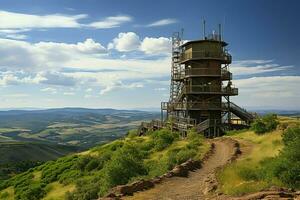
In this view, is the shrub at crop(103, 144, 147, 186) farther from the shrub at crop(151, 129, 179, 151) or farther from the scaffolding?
the scaffolding

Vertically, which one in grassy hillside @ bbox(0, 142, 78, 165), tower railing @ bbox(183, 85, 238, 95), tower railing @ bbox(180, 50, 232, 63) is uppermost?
tower railing @ bbox(180, 50, 232, 63)

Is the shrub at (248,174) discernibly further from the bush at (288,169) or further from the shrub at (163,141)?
the shrub at (163,141)

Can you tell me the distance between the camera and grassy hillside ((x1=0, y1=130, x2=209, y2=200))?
2697 centimetres

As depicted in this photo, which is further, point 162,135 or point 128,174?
point 162,135

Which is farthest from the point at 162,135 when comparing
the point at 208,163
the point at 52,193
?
the point at 208,163

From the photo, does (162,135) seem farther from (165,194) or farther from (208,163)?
(165,194)

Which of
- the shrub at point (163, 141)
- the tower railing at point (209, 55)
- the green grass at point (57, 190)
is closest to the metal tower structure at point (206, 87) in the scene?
the tower railing at point (209, 55)

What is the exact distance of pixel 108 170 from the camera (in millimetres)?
26344

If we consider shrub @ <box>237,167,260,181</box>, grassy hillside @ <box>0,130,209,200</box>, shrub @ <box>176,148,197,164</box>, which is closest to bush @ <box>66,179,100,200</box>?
grassy hillside @ <box>0,130,209,200</box>

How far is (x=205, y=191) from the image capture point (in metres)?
18.2

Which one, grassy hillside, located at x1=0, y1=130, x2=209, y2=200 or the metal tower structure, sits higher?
the metal tower structure

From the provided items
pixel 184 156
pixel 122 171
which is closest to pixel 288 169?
pixel 122 171

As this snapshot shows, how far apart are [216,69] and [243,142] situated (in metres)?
19.4

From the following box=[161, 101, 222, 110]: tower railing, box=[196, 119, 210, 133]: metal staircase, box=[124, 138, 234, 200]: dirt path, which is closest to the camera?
box=[124, 138, 234, 200]: dirt path
